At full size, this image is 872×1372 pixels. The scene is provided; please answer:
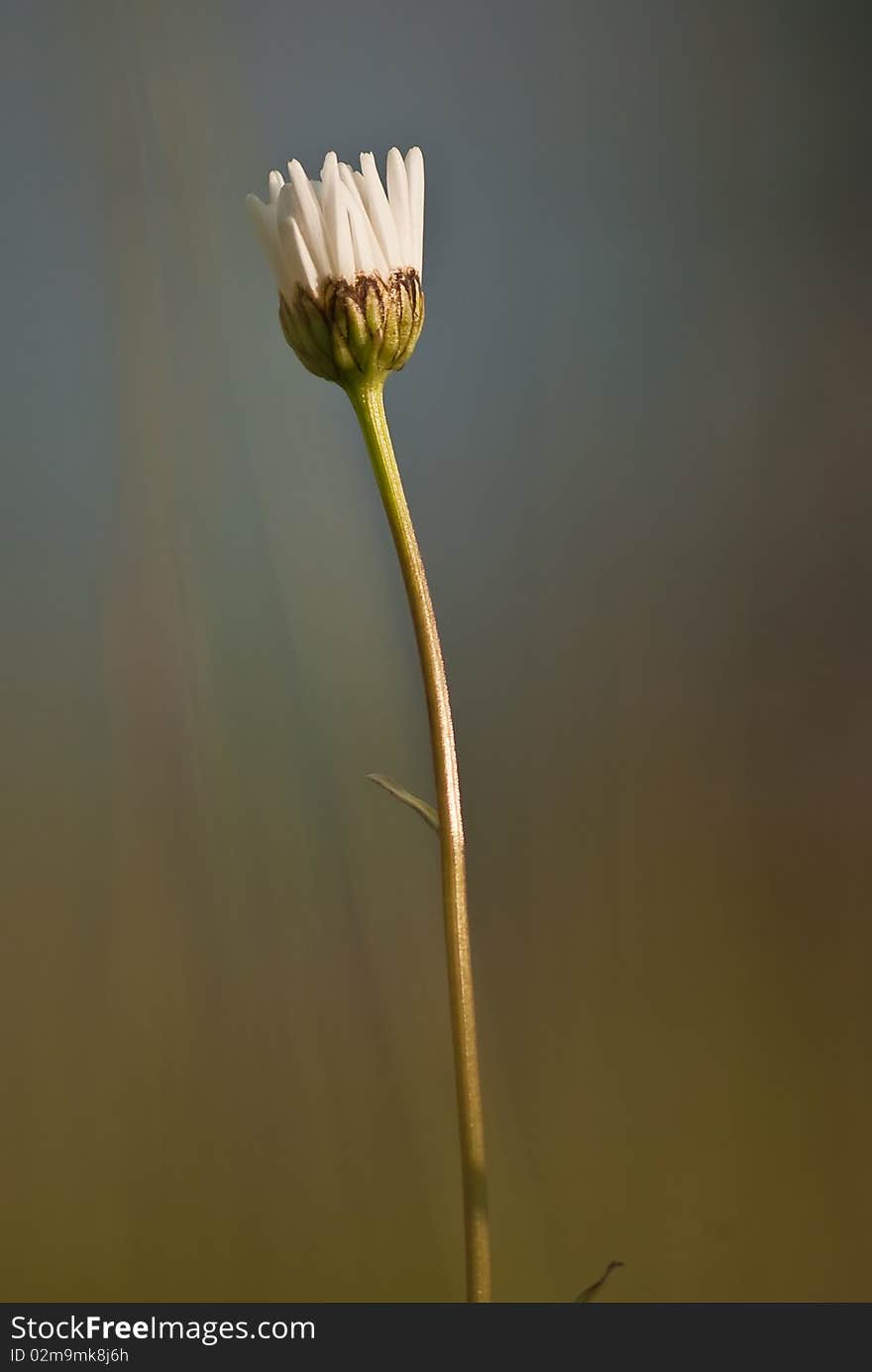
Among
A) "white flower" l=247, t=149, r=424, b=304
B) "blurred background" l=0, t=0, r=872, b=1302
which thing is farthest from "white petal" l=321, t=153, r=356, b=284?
"blurred background" l=0, t=0, r=872, b=1302

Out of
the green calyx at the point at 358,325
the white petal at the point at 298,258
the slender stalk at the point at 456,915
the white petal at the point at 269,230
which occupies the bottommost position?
the slender stalk at the point at 456,915

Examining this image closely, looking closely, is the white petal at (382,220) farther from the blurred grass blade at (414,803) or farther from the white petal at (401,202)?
the blurred grass blade at (414,803)

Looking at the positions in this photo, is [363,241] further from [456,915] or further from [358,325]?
[456,915]

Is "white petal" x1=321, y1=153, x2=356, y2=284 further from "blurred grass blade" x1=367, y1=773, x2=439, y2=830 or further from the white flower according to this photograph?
"blurred grass blade" x1=367, y1=773, x2=439, y2=830

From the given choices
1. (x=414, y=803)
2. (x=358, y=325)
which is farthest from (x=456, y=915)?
(x=358, y=325)

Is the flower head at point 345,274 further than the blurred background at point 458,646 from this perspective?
No

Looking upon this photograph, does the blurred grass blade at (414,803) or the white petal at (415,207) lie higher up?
the white petal at (415,207)

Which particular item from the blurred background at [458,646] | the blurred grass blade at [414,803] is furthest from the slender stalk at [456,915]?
the blurred background at [458,646]
